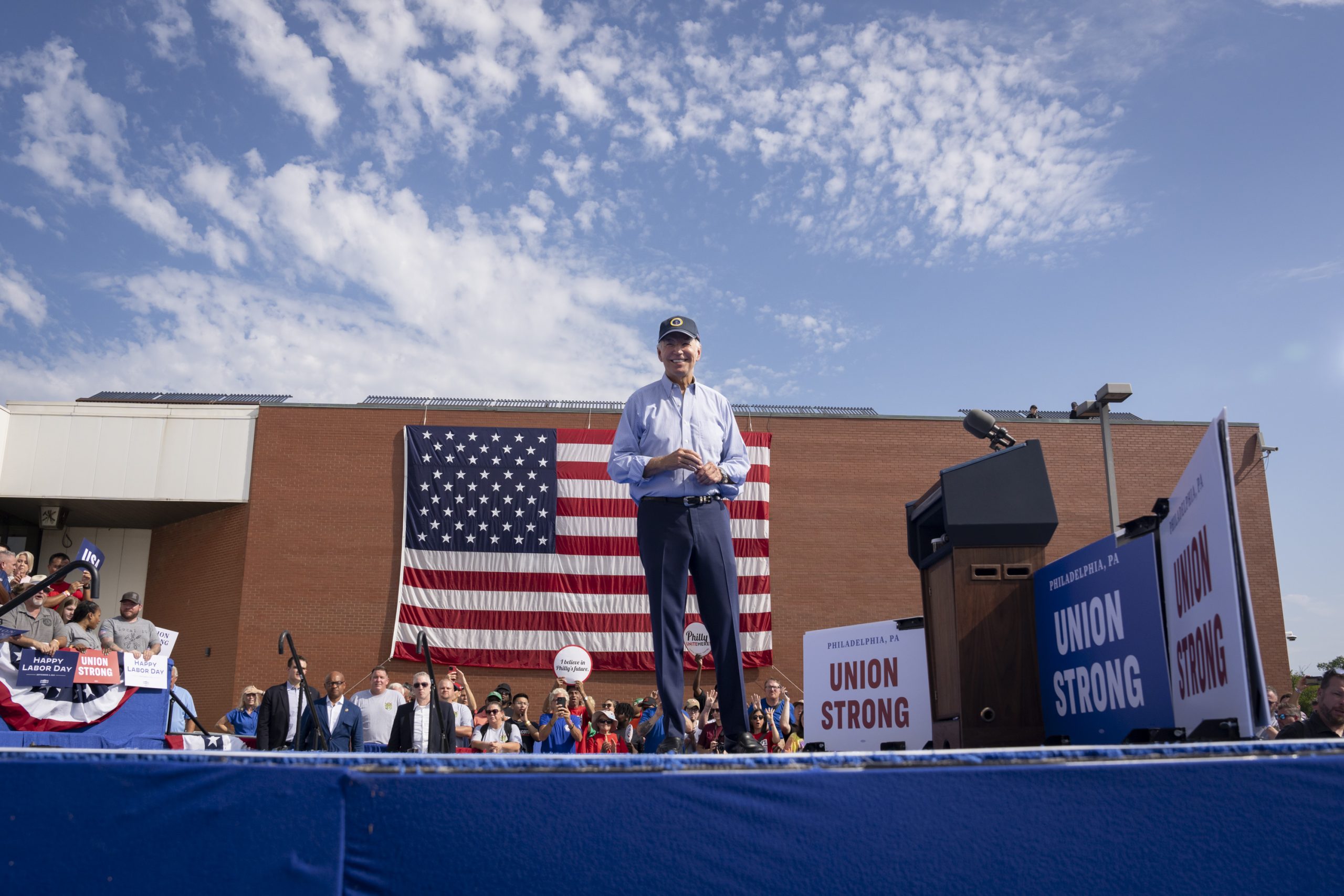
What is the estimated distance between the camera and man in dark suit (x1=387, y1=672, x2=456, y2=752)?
8.47 meters

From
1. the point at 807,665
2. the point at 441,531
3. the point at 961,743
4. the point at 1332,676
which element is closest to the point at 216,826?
the point at 961,743

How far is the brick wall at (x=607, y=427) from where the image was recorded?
20.7 m

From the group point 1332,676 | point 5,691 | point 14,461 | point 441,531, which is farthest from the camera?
point 14,461

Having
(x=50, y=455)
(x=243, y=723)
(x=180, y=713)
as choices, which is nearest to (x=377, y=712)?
(x=243, y=723)

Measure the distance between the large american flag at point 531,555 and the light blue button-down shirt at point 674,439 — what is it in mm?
14867

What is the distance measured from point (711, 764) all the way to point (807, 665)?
427 centimetres

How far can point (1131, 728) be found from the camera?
325cm

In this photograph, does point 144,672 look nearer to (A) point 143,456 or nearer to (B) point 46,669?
(B) point 46,669

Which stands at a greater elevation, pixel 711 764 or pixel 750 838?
pixel 711 764

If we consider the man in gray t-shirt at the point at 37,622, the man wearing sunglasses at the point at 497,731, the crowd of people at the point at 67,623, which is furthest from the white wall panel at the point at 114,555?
the man wearing sunglasses at the point at 497,731

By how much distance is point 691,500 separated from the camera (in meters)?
3.67

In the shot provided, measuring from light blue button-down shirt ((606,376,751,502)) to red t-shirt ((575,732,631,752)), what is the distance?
7319mm

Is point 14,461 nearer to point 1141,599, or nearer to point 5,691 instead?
point 5,691

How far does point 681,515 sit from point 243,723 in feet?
38.0
